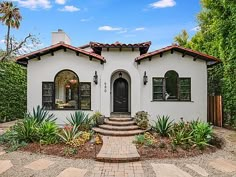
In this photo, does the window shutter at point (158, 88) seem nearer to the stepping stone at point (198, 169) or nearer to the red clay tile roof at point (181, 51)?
the red clay tile roof at point (181, 51)

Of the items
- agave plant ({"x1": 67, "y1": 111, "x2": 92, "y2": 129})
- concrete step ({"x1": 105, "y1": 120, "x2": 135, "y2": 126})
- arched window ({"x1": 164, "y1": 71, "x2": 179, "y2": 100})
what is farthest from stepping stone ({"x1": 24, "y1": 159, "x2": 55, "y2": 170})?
arched window ({"x1": 164, "y1": 71, "x2": 179, "y2": 100})

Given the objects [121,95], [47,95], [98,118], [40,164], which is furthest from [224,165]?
[47,95]

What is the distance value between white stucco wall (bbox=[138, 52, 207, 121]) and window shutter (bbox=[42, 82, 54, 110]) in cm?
517

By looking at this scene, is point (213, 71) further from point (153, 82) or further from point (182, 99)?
point (153, 82)

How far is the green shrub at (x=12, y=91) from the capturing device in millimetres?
12773

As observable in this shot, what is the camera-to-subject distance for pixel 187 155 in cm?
729

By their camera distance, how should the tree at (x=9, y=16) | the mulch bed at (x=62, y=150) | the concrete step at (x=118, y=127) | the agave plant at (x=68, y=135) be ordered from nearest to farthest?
the mulch bed at (x=62, y=150)
the agave plant at (x=68, y=135)
the concrete step at (x=118, y=127)
the tree at (x=9, y=16)

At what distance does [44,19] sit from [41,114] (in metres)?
11.9

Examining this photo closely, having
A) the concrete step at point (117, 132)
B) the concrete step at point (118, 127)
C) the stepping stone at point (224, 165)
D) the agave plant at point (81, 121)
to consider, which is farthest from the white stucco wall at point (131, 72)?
the stepping stone at point (224, 165)

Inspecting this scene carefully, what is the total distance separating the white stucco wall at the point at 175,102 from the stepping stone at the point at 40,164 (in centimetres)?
645

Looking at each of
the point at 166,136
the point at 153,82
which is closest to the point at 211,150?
the point at 166,136

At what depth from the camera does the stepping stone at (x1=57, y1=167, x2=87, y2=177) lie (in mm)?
5707

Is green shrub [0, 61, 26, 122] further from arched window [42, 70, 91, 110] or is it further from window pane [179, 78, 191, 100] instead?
window pane [179, 78, 191, 100]

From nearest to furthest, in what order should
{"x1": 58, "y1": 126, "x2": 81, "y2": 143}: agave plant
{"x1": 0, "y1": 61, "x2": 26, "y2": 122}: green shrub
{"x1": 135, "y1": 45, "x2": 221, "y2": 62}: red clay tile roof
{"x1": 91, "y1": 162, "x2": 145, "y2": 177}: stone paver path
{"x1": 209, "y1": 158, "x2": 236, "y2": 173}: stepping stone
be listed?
1. {"x1": 91, "y1": 162, "x2": 145, "y2": 177}: stone paver path
2. {"x1": 209, "y1": 158, "x2": 236, "y2": 173}: stepping stone
3. {"x1": 58, "y1": 126, "x2": 81, "y2": 143}: agave plant
4. {"x1": 135, "y1": 45, "x2": 221, "y2": 62}: red clay tile roof
5. {"x1": 0, "y1": 61, "x2": 26, "y2": 122}: green shrub
